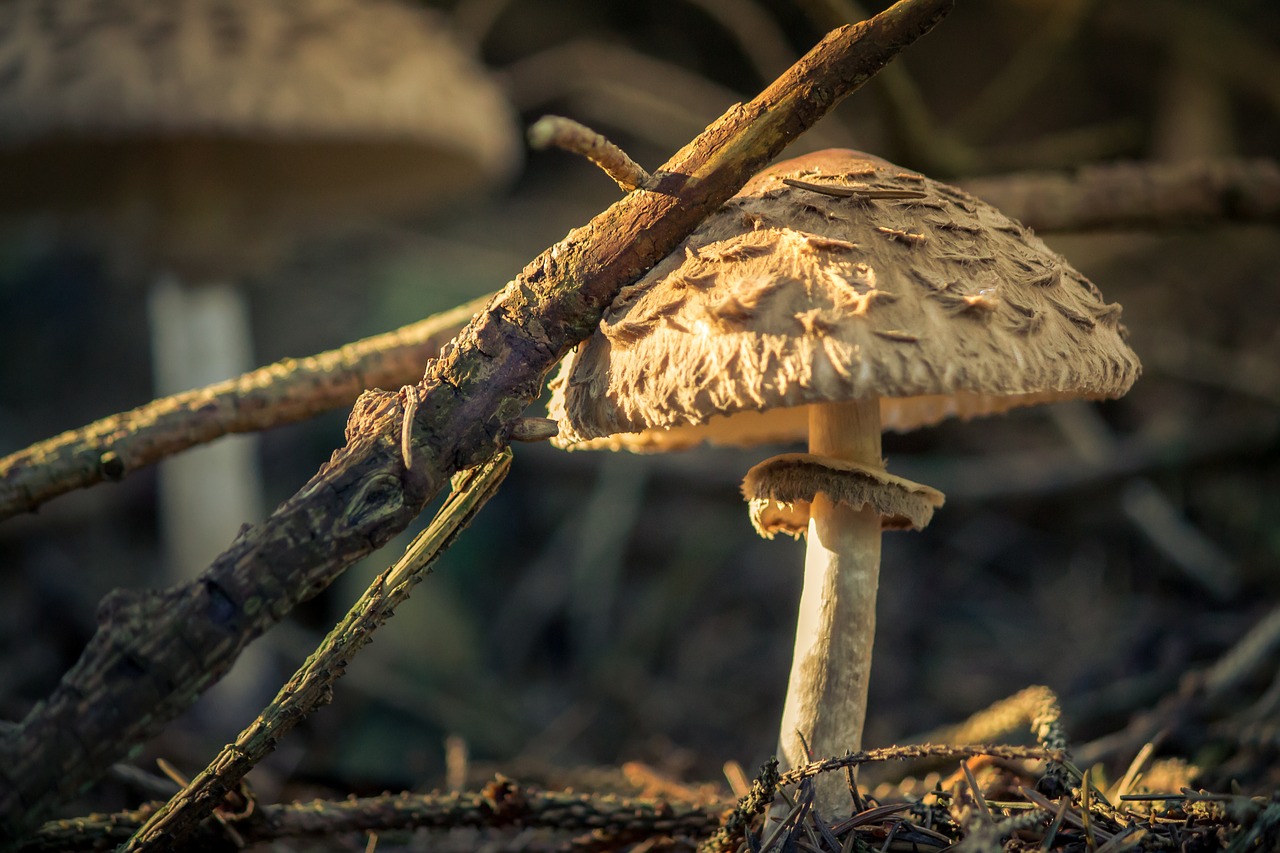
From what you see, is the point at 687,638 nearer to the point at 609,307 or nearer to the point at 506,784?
the point at 506,784

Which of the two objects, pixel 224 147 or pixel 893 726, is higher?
pixel 224 147

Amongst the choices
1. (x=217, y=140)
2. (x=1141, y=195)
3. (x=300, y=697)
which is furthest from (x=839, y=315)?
(x=217, y=140)

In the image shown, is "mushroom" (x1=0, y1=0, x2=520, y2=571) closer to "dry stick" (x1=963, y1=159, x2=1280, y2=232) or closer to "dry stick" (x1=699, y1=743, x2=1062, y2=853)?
"dry stick" (x1=963, y1=159, x2=1280, y2=232)

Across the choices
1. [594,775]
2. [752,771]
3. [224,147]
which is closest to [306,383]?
[594,775]

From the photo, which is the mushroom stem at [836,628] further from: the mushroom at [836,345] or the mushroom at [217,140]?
the mushroom at [217,140]

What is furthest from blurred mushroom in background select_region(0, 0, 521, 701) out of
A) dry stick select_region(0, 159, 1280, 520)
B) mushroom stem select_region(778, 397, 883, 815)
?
mushroom stem select_region(778, 397, 883, 815)

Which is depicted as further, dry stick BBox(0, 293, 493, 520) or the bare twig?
dry stick BBox(0, 293, 493, 520)

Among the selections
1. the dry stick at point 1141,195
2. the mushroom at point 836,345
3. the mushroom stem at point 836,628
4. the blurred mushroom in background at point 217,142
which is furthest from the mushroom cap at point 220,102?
the mushroom stem at point 836,628
